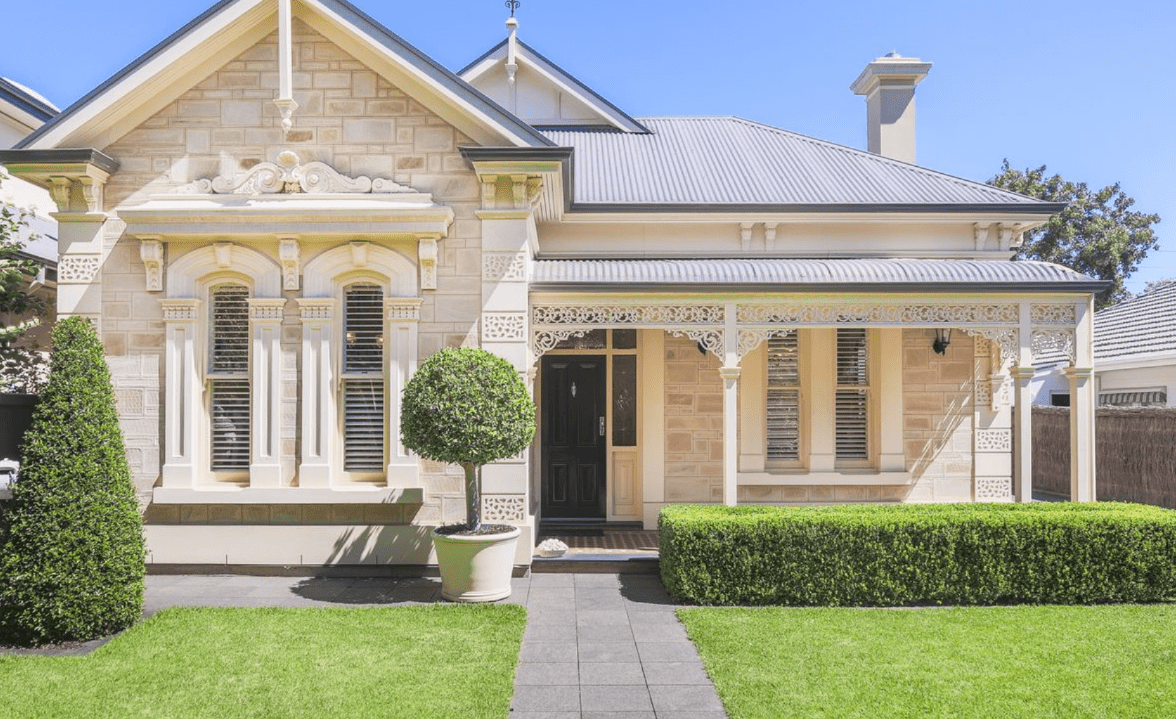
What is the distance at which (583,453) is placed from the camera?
1184 cm

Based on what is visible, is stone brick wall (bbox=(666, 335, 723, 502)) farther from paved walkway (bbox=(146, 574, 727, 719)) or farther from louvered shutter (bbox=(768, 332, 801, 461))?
paved walkway (bbox=(146, 574, 727, 719))

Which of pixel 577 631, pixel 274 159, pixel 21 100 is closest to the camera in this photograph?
pixel 577 631

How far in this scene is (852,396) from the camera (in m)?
11.7

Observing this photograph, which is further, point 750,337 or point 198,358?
point 750,337

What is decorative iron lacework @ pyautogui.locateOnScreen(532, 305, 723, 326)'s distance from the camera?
9.40 metres

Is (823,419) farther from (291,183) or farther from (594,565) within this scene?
(291,183)

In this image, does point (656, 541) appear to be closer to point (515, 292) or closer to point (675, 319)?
point (675, 319)

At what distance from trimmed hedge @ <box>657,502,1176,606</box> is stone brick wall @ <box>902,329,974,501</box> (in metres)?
3.52

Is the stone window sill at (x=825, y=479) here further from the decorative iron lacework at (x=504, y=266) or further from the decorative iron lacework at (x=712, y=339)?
the decorative iron lacework at (x=504, y=266)

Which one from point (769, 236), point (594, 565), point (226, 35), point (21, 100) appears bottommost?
point (594, 565)

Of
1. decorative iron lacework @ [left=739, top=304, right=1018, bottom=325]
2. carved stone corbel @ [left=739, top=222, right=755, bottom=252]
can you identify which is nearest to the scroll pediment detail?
decorative iron lacework @ [left=739, top=304, right=1018, bottom=325]

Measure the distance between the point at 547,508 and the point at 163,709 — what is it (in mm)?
6916

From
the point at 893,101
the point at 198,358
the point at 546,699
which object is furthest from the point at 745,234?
the point at 546,699

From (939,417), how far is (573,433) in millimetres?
5250
